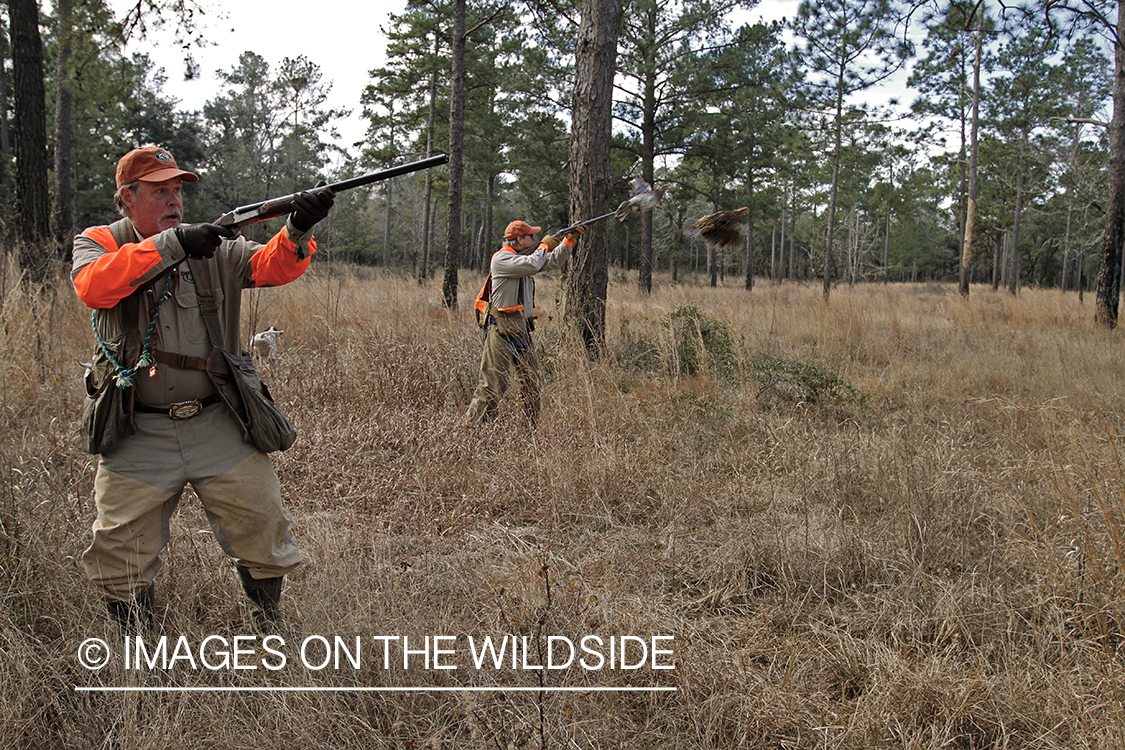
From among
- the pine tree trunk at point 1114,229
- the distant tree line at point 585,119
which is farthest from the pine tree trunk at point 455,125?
the pine tree trunk at point 1114,229

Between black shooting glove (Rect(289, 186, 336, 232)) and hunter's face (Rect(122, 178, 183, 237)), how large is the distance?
43 cm

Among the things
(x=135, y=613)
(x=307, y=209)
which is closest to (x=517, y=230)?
(x=307, y=209)

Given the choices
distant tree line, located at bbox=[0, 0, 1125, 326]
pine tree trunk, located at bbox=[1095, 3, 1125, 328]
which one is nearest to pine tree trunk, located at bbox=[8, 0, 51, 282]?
distant tree line, located at bbox=[0, 0, 1125, 326]

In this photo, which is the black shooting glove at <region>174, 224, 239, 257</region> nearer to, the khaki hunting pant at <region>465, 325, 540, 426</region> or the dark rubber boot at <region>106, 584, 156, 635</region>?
the dark rubber boot at <region>106, 584, 156, 635</region>

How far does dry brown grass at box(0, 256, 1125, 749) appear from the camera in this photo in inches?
79.6

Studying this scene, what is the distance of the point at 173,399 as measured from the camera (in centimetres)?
230

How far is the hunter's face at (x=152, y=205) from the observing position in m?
2.31

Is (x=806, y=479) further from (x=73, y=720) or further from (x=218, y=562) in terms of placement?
(x=73, y=720)

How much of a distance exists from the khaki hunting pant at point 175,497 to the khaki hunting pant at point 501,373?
8.87ft

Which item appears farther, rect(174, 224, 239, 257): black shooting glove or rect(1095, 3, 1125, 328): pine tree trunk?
rect(1095, 3, 1125, 328): pine tree trunk

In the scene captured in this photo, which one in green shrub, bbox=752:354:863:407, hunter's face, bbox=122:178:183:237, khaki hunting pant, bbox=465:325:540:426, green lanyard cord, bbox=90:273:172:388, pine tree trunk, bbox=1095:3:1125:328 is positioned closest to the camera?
green lanyard cord, bbox=90:273:172:388

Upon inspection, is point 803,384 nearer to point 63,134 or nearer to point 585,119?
point 585,119

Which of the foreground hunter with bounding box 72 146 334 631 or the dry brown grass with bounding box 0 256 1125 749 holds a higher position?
the foreground hunter with bounding box 72 146 334 631

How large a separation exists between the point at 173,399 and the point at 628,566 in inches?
78.4
